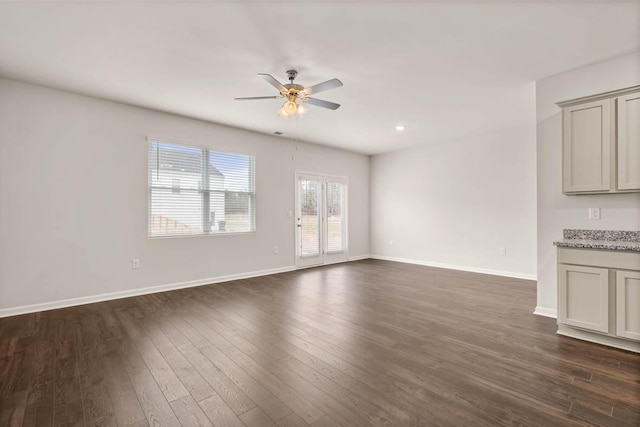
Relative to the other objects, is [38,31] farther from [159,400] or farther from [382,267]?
[382,267]

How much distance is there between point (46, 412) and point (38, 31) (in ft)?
9.94

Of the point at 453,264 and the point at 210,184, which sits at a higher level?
the point at 210,184

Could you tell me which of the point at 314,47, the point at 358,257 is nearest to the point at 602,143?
the point at 314,47

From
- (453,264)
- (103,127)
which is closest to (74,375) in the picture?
(103,127)

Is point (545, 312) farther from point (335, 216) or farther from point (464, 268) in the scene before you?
point (335, 216)

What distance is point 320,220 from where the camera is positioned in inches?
272

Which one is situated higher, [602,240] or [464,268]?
[602,240]

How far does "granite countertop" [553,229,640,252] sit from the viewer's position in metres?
2.61

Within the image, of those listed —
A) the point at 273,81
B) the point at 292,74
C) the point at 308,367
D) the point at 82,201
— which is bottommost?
the point at 308,367

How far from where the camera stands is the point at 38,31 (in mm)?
2559

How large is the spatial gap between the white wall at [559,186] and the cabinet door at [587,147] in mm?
186

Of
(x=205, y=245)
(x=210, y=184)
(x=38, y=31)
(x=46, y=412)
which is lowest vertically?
(x=46, y=412)

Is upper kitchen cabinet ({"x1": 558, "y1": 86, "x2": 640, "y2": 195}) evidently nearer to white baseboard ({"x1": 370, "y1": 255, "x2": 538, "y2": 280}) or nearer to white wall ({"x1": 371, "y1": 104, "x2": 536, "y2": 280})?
white wall ({"x1": 371, "y1": 104, "x2": 536, "y2": 280})

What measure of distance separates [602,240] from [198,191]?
5406 millimetres
